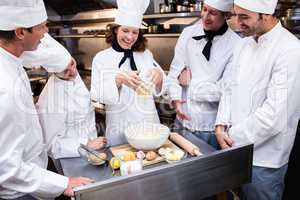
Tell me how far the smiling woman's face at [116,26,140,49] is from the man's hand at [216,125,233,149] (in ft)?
2.31

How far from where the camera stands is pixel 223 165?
1.00 meters

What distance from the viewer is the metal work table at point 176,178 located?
2.73ft

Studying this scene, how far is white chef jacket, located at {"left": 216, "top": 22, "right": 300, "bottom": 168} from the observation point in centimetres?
120

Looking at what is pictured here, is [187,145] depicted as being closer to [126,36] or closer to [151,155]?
[151,155]

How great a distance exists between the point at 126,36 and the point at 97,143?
0.66 m

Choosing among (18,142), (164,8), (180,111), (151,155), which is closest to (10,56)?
(18,142)

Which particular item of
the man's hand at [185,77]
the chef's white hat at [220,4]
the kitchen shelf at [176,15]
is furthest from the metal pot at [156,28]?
the chef's white hat at [220,4]

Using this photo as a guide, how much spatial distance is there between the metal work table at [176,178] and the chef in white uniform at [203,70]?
556 millimetres

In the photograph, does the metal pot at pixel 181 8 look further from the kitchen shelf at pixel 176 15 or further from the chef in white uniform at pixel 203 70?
the chef in white uniform at pixel 203 70

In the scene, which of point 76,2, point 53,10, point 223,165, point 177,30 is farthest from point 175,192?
point 53,10

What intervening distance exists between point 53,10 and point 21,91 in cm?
330

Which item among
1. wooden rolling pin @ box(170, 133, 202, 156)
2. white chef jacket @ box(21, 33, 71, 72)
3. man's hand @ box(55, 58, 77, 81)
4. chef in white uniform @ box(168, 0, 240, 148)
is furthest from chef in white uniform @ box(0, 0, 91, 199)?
chef in white uniform @ box(168, 0, 240, 148)

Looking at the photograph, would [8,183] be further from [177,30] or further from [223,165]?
[177,30]

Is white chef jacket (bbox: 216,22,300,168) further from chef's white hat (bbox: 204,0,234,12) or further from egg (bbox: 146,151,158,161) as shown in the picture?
egg (bbox: 146,151,158,161)
